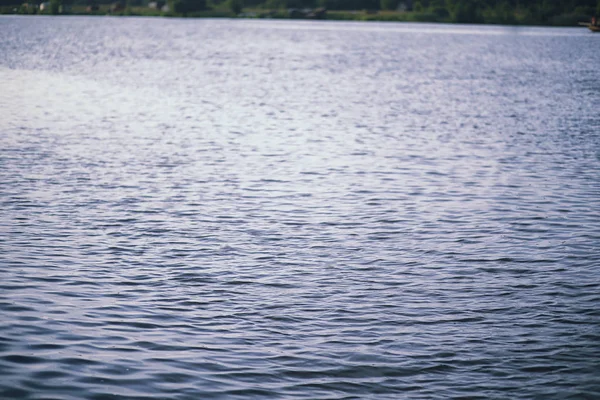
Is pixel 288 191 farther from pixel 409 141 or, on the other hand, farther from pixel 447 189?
pixel 409 141

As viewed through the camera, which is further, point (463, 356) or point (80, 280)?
point (80, 280)

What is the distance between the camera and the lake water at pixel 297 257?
49.5ft

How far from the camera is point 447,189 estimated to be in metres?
31.2

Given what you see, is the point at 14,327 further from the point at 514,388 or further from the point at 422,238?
the point at 422,238

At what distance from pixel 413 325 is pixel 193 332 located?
14.1 feet

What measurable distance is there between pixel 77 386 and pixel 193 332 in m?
2.95

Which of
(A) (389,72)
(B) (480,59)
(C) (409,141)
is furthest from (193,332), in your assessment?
(B) (480,59)

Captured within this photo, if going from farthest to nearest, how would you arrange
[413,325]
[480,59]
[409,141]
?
[480,59] < [409,141] < [413,325]

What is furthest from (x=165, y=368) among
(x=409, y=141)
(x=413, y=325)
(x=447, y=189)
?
(x=409, y=141)

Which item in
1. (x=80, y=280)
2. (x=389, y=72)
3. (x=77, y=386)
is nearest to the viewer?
(x=77, y=386)

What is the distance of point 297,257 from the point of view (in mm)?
22125

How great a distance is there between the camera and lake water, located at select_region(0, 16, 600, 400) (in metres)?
15.1

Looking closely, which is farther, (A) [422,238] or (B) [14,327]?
(A) [422,238]

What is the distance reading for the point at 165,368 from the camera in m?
14.9
